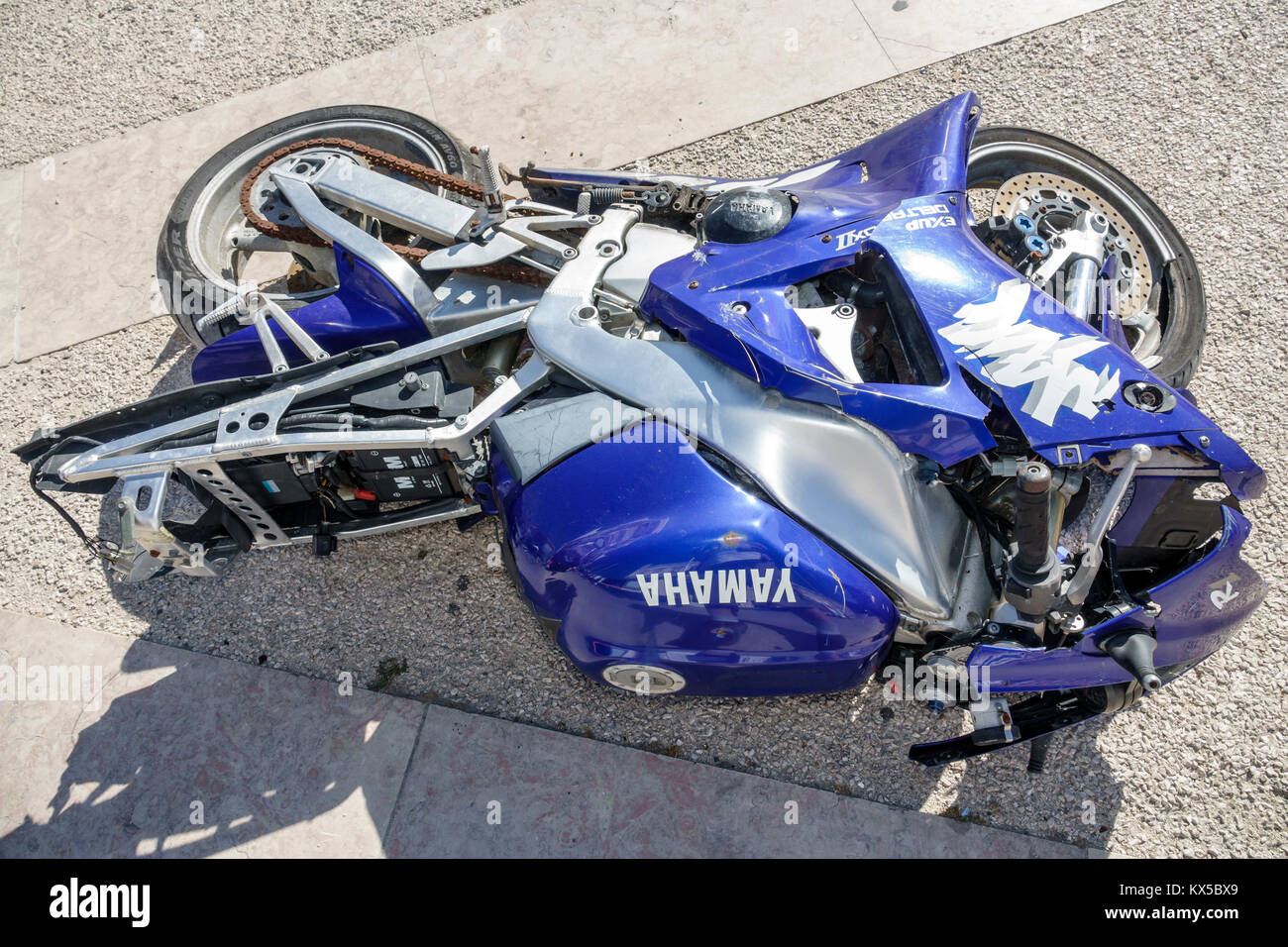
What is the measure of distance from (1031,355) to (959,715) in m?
1.74

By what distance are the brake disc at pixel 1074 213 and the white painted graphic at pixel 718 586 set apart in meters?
2.58

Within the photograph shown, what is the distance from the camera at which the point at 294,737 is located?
415 centimetres

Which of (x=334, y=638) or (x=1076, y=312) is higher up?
(x=1076, y=312)

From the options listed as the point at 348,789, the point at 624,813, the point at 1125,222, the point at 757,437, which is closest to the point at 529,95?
the point at 1125,222

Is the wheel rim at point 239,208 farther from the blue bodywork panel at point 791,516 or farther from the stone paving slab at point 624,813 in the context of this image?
the stone paving slab at point 624,813

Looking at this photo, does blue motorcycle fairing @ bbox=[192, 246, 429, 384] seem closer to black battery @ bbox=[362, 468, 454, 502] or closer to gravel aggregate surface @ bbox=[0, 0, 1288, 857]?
black battery @ bbox=[362, 468, 454, 502]

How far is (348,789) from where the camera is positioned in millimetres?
4023

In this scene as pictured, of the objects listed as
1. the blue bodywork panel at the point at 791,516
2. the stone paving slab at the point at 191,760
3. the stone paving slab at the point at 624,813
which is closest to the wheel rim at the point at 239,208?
the stone paving slab at the point at 191,760

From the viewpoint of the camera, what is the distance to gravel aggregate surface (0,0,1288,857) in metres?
3.83

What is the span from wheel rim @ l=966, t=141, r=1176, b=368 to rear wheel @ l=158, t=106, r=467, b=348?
3.10 m

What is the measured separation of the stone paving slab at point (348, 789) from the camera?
380cm
